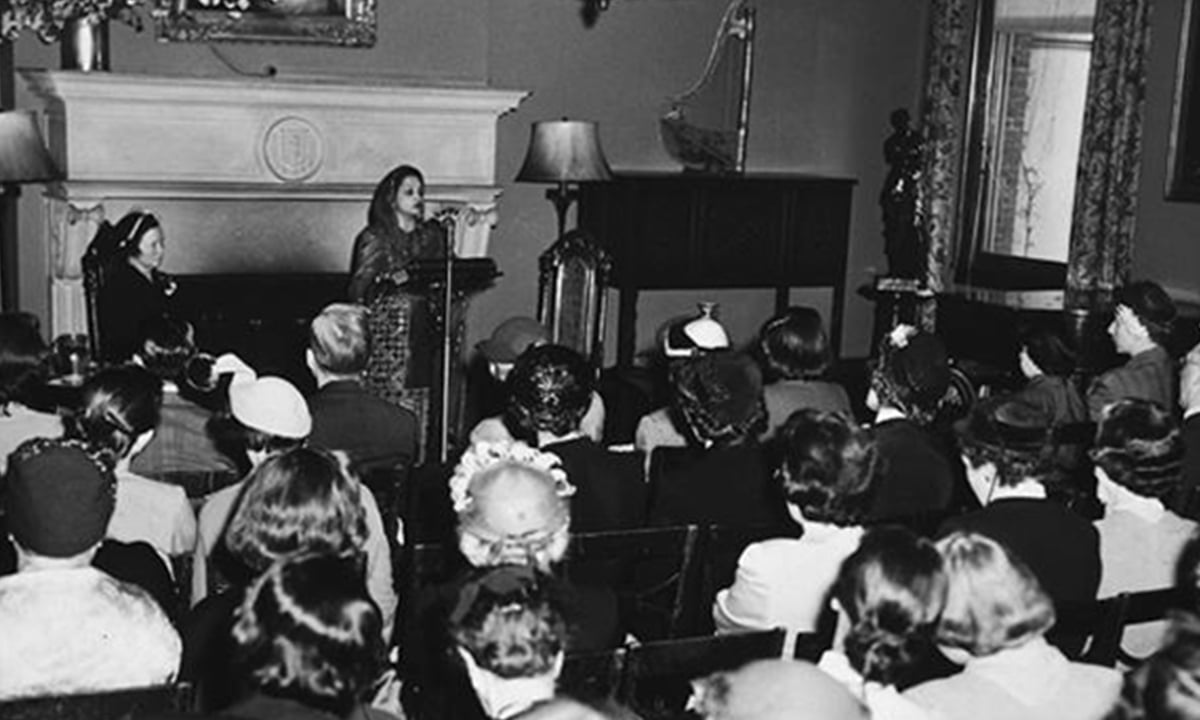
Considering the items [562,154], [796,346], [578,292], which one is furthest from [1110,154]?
[796,346]

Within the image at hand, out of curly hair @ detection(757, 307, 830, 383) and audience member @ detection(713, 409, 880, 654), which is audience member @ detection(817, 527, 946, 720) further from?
curly hair @ detection(757, 307, 830, 383)

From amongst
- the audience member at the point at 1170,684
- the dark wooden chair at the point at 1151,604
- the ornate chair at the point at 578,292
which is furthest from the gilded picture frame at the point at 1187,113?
the audience member at the point at 1170,684

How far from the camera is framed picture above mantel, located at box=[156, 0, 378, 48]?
317 inches

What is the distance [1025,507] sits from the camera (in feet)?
11.6

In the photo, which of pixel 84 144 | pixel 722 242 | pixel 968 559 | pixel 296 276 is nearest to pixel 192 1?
pixel 84 144

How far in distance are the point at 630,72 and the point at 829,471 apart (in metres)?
6.61

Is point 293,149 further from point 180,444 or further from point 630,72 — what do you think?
point 180,444

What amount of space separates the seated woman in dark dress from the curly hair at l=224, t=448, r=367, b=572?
383 cm

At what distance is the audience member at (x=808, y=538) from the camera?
331 cm

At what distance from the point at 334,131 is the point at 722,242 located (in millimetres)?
2422

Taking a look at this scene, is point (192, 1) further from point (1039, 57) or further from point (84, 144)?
point (1039, 57)

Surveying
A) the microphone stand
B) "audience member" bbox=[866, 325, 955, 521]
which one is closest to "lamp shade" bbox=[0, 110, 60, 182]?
the microphone stand

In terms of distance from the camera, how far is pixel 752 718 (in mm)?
2053

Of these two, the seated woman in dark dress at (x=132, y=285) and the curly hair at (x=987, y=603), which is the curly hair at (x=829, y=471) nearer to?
the curly hair at (x=987, y=603)
